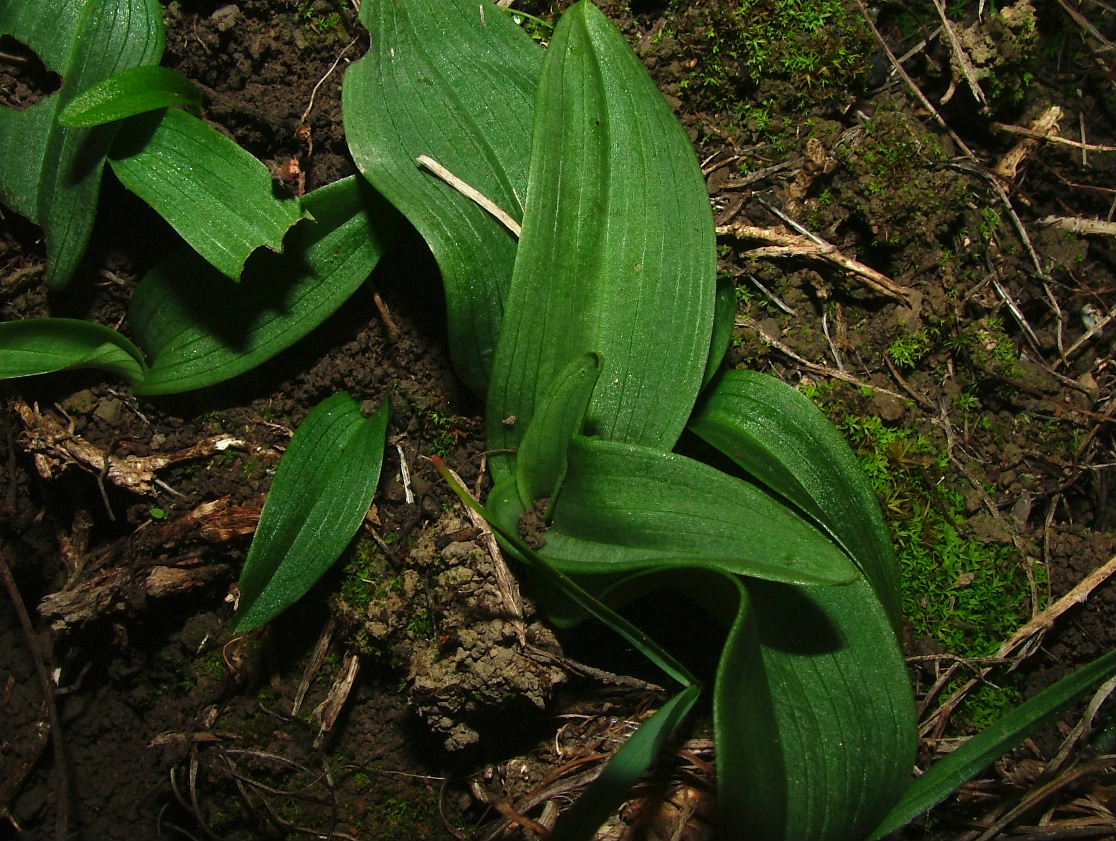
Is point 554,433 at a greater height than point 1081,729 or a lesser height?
greater

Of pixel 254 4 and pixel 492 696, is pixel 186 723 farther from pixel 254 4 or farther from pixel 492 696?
pixel 254 4

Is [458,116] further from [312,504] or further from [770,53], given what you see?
[312,504]

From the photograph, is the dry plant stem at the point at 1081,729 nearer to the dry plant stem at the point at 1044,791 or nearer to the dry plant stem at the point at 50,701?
the dry plant stem at the point at 1044,791

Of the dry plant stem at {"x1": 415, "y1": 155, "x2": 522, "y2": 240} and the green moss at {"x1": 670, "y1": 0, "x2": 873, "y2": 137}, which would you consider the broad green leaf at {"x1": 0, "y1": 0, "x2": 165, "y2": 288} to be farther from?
the green moss at {"x1": 670, "y1": 0, "x2": 873, "y2": 137}

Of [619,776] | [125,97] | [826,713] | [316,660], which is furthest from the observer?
[316,660]

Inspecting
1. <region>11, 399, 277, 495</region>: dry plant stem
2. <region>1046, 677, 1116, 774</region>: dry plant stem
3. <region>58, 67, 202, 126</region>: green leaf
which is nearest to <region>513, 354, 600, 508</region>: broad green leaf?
<region>11, 399, 277, 495</region>: dry plant stem

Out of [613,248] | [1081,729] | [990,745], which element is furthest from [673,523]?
[1081,729]
